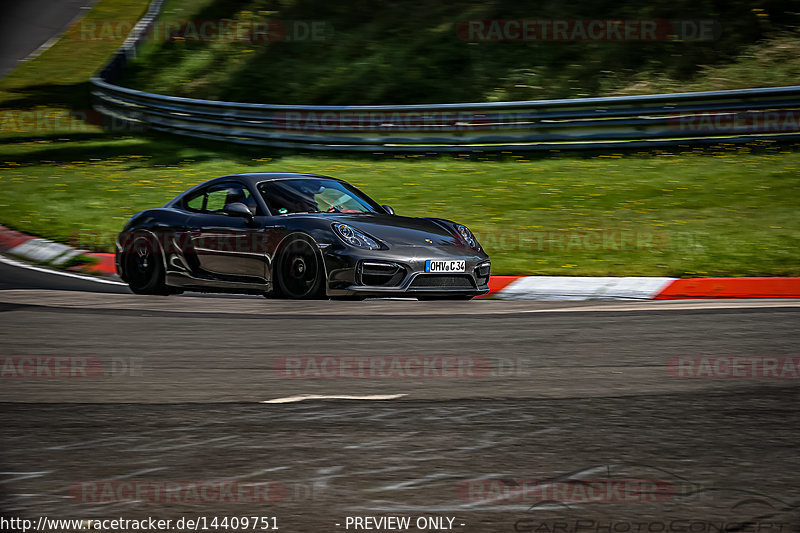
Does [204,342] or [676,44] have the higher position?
[676,44]

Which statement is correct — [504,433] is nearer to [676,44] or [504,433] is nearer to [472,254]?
[472,254]

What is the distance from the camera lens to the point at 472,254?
30.1 feet

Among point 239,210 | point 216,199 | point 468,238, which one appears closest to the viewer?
point 239,210

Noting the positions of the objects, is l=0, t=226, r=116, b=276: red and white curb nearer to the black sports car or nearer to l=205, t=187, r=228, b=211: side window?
the black sports car

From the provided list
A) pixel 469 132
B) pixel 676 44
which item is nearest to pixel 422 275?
pixel 469 132

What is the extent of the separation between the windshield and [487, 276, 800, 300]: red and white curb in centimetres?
150

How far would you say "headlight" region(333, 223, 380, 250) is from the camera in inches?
346

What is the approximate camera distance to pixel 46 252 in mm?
12188

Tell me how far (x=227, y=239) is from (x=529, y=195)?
571 centimetres

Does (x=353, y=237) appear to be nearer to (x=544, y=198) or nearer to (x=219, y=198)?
(x=219, y=198)

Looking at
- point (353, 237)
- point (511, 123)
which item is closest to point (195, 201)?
point (353, 237)

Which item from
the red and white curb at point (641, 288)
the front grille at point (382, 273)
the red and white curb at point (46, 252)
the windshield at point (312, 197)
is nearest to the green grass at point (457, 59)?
the red and white curb at point (641, 288)

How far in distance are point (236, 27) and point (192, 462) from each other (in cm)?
2383

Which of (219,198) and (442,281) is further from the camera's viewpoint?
(219,198)
